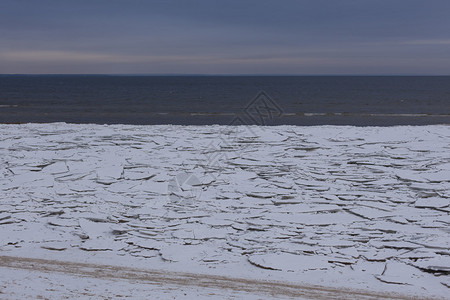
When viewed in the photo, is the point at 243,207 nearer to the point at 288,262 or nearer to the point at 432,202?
the point at 288,262

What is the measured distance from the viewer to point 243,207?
18.1ft

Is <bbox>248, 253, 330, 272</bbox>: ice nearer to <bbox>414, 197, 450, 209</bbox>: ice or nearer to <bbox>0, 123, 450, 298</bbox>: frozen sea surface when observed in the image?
<bbox>0, 123, 450, 298</bbox>: frozen sea surface

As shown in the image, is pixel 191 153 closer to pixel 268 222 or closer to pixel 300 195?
pixel 300 195

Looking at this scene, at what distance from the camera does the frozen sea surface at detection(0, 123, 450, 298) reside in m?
3.94

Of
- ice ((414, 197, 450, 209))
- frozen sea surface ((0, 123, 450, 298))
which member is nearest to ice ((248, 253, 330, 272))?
frozen sea surface ((0, 123, 450, 298))

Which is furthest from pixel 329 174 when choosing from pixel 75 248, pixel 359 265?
pixel 75 248

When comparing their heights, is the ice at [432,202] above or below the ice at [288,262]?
above

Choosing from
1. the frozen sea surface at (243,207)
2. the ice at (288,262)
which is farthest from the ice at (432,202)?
the ice at (288,262)

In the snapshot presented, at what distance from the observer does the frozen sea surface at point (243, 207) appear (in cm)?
394

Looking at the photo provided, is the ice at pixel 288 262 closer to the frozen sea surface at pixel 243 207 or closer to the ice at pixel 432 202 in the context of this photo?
the frozen sea surface at pixel 243 207

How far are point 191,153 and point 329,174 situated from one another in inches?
114

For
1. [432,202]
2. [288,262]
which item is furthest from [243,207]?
[432,202]

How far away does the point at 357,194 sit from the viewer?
235 inches

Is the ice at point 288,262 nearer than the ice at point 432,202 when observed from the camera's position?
Yes
